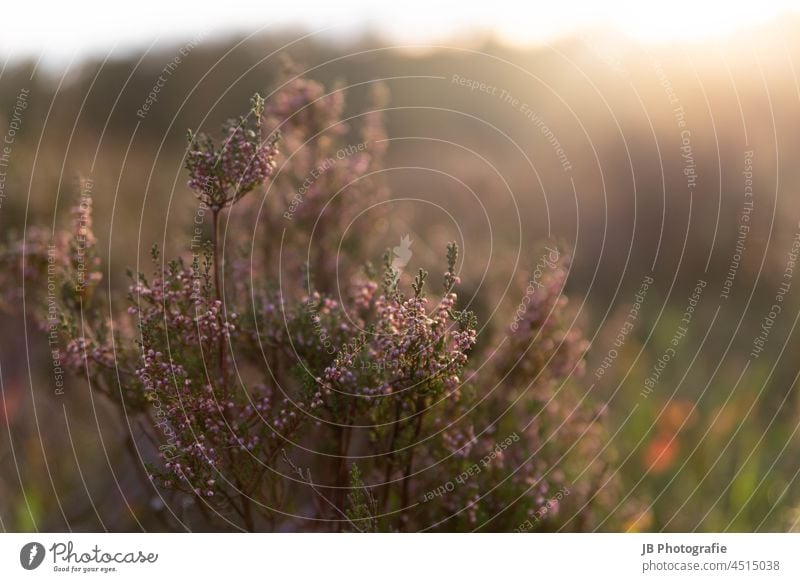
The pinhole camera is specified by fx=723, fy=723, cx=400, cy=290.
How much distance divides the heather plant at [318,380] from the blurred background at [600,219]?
0.44m

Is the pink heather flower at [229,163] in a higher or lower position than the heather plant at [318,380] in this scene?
higher

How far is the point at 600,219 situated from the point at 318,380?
208 inches

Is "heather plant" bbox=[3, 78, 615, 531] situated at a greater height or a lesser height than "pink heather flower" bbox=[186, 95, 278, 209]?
lesser

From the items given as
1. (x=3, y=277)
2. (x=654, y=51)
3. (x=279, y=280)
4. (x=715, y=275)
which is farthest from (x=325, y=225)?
(x=715, y=275)

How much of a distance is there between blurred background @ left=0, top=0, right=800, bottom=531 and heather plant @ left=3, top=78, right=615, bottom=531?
0.44 meters

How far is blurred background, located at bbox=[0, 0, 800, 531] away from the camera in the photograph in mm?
3385

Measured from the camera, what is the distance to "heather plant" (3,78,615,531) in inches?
83.1

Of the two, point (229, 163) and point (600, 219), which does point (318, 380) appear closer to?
point (229, 163)

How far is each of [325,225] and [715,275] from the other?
394 cm

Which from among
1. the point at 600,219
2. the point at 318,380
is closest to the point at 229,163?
the point at 318,380

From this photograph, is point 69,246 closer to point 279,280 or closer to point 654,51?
point 279,280

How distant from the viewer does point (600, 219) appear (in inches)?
269

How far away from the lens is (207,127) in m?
11.4

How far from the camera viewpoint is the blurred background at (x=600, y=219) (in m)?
3.38
